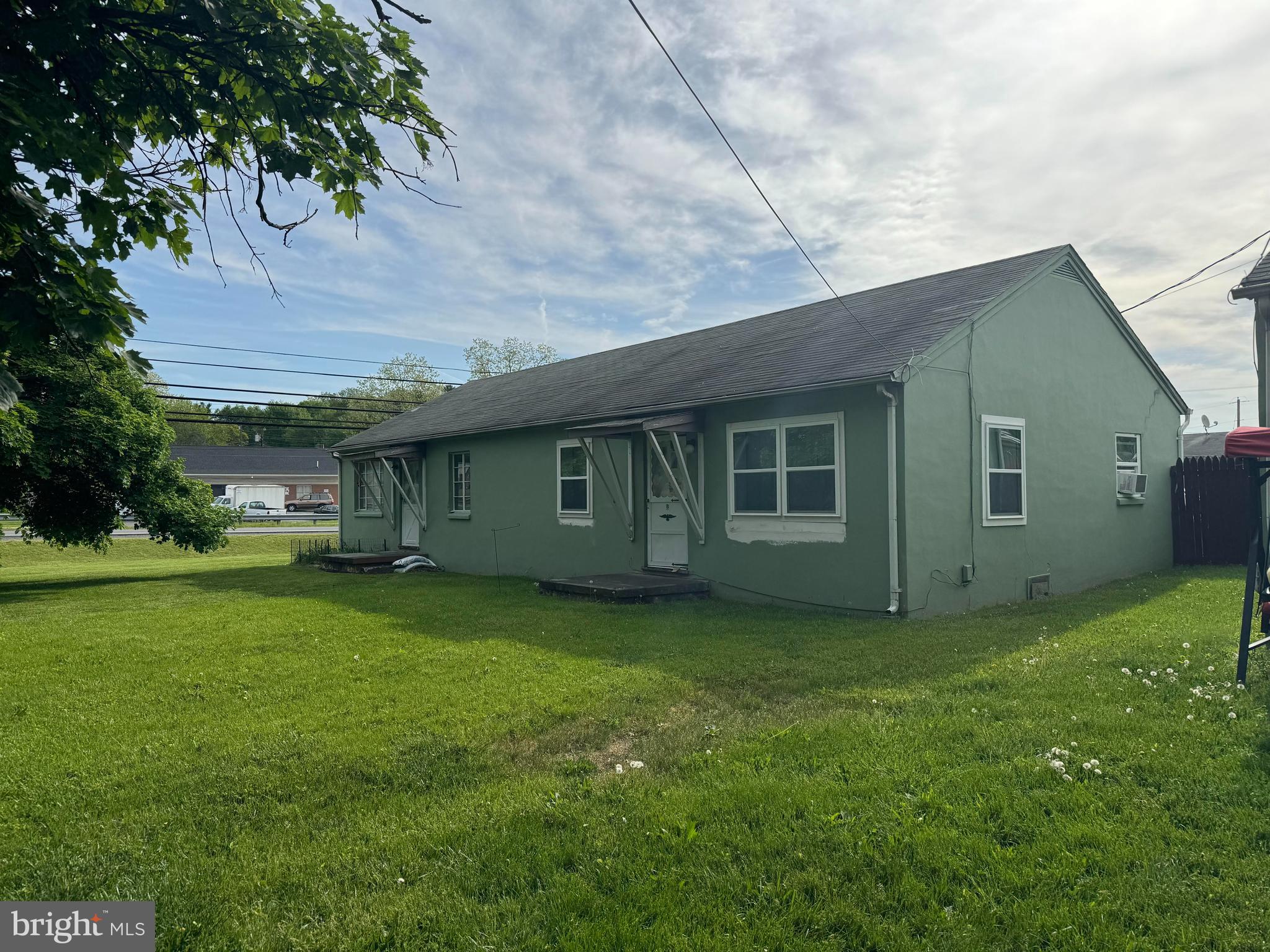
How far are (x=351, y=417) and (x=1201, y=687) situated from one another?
65.2m

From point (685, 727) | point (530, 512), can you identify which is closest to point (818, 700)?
point (685, 727)

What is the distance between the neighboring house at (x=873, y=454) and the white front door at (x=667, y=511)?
0.11 feet

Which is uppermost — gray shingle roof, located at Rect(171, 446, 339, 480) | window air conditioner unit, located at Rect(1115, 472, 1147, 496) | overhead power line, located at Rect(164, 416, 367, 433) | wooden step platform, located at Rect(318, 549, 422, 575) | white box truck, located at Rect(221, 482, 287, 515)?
overhead power line, located at Rect(164, 416, 367, 433)

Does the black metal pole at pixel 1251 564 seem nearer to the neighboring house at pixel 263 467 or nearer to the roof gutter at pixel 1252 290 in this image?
the roof gutter at pixel 1252 290

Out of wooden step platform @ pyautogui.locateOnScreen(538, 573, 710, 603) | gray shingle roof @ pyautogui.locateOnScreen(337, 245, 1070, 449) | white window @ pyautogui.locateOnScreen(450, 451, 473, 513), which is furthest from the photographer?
white window @ pyautogui.locateOnScreen(450, 451, 473, 513)

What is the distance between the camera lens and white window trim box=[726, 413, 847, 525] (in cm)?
995

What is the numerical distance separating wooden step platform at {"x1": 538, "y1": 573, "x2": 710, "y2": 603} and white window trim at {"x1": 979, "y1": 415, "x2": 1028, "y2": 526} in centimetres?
391

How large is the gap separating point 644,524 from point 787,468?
10.2ft

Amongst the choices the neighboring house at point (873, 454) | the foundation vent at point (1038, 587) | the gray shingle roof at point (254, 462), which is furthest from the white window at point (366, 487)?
the gray shingle roof at point (254, 462)

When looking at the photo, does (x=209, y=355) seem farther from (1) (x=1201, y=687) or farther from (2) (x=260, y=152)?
(1) (x=1201, y=687)

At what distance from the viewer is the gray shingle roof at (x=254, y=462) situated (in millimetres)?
57375

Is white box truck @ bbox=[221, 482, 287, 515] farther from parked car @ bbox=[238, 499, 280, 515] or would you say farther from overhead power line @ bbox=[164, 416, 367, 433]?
overhead power line @ bbox=[164, 416, 367, 433]

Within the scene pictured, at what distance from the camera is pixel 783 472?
1064 centimetres

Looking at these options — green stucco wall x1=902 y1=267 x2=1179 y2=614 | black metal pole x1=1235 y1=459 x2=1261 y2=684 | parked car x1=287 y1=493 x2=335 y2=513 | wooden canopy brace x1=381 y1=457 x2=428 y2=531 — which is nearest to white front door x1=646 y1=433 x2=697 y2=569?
green stucco wall x1=902 y1=267 x2=1179 y2=614
